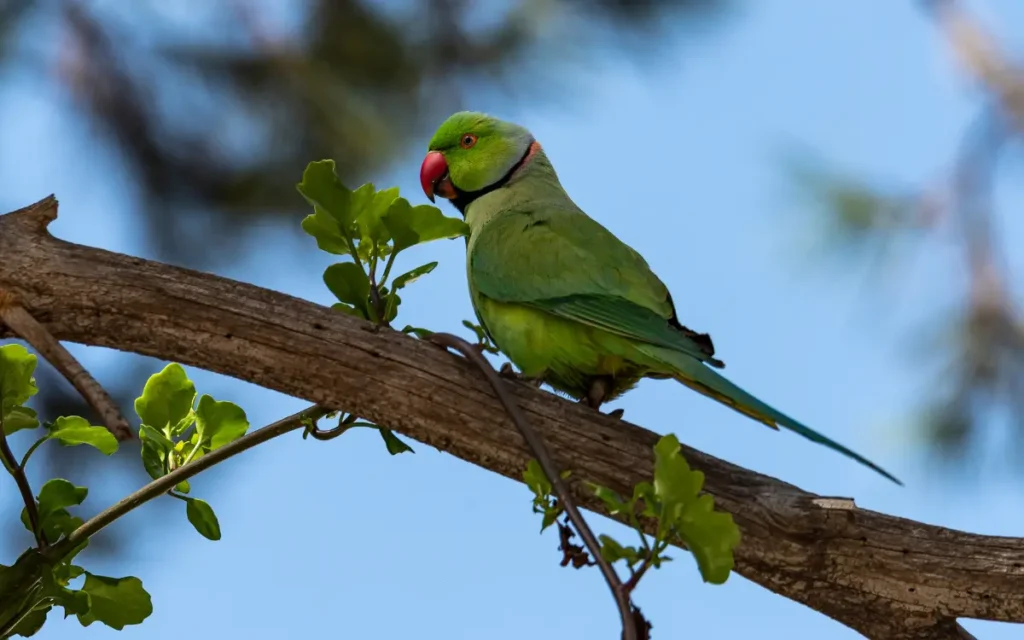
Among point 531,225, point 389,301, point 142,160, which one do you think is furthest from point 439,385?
point 142,160

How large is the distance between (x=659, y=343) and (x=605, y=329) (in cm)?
8

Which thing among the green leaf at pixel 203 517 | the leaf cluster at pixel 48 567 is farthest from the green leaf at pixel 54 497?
the green leaf at pixel 203 517

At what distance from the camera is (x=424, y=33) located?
2.84 meters

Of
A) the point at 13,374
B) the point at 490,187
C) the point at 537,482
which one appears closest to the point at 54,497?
the point at 13,374

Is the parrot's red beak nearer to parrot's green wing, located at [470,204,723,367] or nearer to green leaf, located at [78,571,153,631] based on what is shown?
parrot's green wing, located at [470,204,723,367]

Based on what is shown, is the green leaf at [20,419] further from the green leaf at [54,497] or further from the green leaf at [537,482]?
the green leaf at [537,482]

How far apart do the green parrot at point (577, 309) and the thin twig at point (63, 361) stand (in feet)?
1.68

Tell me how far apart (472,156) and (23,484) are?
967mm

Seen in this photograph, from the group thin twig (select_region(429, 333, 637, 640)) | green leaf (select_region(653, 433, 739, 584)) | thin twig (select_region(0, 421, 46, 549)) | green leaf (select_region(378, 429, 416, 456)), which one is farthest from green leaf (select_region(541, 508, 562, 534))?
thin twig (select_region(0, 421, 46, 549))

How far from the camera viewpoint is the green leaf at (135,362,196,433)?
1.04 m

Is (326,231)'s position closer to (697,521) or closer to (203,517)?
(203,517)

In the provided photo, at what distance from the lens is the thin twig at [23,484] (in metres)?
0.92

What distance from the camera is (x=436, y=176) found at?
1.76 metres

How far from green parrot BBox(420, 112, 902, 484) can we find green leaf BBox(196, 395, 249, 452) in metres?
0.39
